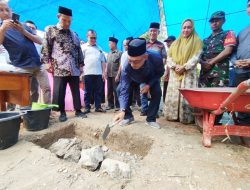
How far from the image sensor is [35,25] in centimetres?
505

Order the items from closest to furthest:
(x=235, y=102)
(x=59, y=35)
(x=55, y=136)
Answer: (x=235, y=102) < (x=55, y=136) < (x=59, y=35)

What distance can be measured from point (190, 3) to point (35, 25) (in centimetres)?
344

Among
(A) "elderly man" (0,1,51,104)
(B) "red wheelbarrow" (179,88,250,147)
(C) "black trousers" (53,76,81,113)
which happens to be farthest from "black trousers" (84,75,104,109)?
(B) "red wheelbarrow" (179,88,250,147)

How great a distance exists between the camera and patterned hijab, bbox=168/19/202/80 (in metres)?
3.56

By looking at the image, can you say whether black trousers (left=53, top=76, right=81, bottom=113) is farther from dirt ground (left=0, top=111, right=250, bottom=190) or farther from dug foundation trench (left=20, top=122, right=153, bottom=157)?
dirt ground (left=0, top=111, right=250, bottom=190)

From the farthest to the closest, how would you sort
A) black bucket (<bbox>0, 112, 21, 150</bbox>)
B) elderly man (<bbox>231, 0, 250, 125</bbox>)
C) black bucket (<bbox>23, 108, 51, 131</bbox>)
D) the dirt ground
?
black bucket (<bbox>23, 108, 51, 131</bbox>)
elderly man (<bbox>231, 0, 250, 125</bbox>)
black bucket (<bbox>0, 112, 21, 150</bbox>)
the dirt ground

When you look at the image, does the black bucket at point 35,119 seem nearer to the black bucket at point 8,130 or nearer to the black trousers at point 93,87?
the black bucket at point 8,130

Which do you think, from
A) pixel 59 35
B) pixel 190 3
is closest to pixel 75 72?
pixel 59 35

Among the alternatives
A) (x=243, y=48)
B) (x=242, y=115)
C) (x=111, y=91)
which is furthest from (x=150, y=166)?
(x=111, y=91)

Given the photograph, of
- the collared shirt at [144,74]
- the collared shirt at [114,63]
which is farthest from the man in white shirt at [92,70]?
the collared shirt at [144,74]

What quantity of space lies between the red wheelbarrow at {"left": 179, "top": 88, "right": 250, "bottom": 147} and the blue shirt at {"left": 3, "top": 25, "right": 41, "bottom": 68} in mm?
2429

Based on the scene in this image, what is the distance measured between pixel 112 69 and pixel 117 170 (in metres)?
3.56

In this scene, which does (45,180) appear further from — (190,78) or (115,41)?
(115,41)

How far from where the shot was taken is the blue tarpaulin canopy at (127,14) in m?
4.28
